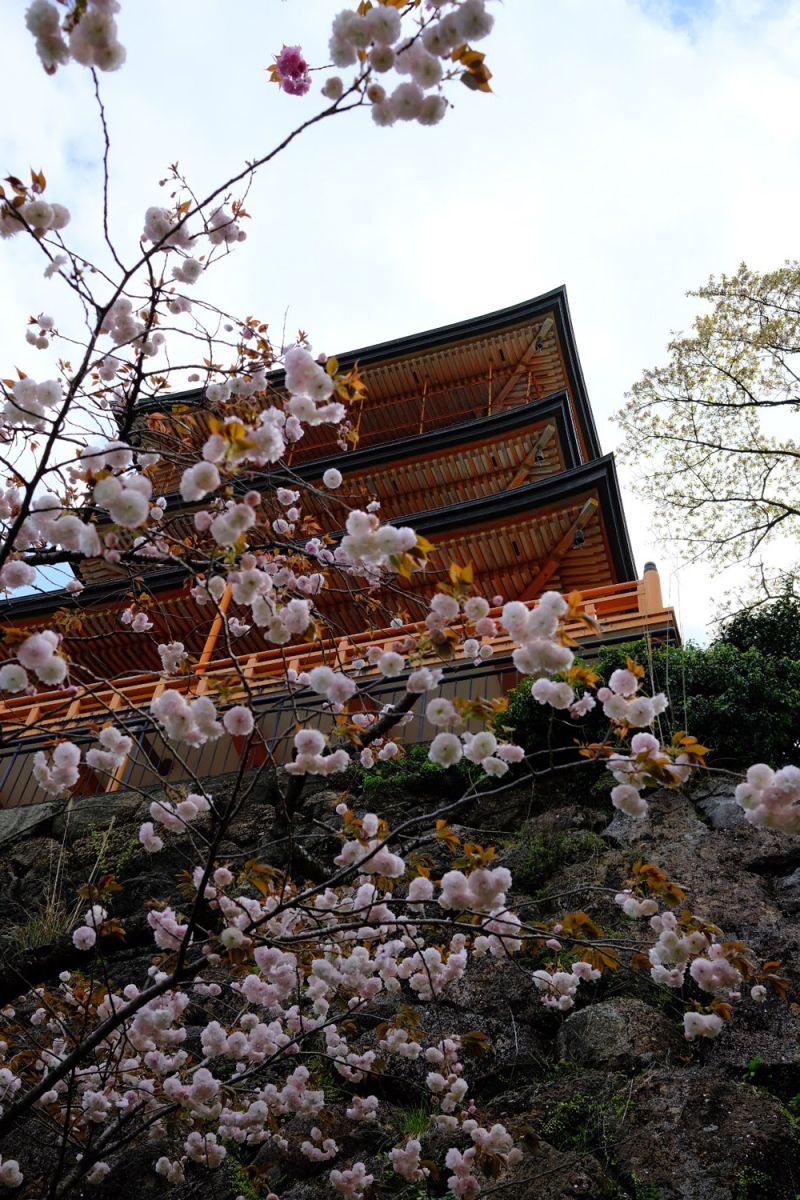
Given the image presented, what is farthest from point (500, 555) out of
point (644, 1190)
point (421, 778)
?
point (644, 1190)

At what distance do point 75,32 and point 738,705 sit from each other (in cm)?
606

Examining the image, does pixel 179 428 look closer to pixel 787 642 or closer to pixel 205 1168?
pixel 205 1168

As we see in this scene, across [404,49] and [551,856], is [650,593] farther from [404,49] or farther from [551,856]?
[404,49]

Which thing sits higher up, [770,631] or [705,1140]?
[770,631]

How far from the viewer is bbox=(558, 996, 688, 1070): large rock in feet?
14.1

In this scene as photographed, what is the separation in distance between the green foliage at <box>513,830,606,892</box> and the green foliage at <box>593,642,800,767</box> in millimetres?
1238

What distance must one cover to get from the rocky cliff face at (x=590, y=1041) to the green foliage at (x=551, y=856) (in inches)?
0.4

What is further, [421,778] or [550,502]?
[550,502]

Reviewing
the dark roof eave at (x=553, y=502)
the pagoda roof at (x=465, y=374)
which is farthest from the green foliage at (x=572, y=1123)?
the pagoda roof at (x=465, y=374)

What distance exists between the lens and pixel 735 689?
683 centimetres

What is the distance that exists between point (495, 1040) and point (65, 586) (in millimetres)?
3590

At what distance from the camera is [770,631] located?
795 centimetres

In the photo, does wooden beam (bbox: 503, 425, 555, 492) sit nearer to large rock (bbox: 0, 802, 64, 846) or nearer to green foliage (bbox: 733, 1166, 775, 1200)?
large rock (bbox: 0, 802, 64, 846)

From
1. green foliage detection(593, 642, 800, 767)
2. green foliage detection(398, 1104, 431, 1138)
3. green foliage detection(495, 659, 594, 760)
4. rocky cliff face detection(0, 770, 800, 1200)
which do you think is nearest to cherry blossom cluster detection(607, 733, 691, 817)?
rocky cliff face detection(0, 770, 800, 1200)
